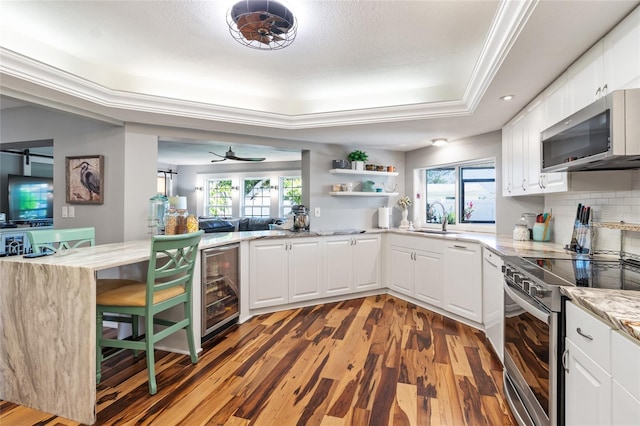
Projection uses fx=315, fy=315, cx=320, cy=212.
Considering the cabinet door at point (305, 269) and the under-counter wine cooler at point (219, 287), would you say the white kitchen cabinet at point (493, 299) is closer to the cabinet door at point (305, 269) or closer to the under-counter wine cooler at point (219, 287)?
the cabinet door at point (305, 269)

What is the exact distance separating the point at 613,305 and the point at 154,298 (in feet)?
7.61

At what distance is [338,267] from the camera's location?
152 inches

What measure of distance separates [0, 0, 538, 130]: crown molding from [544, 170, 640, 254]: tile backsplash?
3.60ft

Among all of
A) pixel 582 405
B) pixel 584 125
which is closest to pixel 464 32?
pixel 584 125

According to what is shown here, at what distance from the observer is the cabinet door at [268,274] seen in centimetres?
339

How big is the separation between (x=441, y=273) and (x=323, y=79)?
2298 mm

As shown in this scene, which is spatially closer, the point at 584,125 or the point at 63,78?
the point at 584,125

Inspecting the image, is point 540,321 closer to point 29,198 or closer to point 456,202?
point 456,202

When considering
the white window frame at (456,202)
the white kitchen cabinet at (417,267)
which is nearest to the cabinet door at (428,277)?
the white kitchen cabinet at (417,267)

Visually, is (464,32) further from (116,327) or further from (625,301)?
(116,327)

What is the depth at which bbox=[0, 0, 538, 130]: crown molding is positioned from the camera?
1779 millimetres

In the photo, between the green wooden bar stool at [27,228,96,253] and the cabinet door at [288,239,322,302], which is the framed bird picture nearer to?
the green wooden bar stool at [27,228,96,253]

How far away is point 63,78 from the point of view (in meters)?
2.29

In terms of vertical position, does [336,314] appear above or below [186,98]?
below
